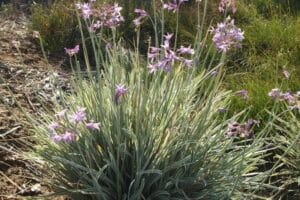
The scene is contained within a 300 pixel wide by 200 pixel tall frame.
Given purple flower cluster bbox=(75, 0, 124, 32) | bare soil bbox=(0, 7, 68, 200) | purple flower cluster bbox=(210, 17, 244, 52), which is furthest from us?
bare soil bbox=(0, 7, 68, 200)

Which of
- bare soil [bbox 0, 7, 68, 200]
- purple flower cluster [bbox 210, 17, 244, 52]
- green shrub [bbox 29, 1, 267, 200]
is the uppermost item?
purple flower cluster [bbox 210, 17, 244, 52]

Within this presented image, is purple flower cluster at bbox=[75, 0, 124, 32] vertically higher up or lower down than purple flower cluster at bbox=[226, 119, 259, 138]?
higher up

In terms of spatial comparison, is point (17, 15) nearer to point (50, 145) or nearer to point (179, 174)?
point (50, 145)

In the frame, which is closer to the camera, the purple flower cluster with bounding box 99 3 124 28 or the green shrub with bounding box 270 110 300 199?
the purple flower cluster with bounding box 99 3 124 28

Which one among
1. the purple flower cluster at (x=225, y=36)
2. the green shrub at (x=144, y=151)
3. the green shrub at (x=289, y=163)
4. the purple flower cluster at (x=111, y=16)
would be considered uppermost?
the purple flower cluster at (x=111, y=16)

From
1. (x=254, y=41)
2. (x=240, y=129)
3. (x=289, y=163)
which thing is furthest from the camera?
(x=254, y=41)

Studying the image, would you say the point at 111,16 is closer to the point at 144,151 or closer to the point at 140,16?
the point at 140,16

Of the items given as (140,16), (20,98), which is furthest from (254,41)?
(140,16)

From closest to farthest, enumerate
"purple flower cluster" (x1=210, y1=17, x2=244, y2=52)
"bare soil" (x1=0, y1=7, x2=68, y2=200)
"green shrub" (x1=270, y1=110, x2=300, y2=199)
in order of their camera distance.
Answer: "purple flower cluster" (x1=210, y1=17, x2=244, y2=52), "bare soil" (x1=0, y1=7, x2=68, y2=200), "green shrub" (x1=270, y1=110, x2=300, y2=199)

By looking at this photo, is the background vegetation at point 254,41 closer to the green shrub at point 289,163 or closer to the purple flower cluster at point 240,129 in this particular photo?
the green shrub at point 289,163

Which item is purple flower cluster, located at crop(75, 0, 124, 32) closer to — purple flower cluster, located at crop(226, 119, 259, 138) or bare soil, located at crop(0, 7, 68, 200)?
bare soil, located at crop(0, 7, 68, 200)

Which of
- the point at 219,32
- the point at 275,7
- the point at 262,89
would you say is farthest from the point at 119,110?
the point at 275,7

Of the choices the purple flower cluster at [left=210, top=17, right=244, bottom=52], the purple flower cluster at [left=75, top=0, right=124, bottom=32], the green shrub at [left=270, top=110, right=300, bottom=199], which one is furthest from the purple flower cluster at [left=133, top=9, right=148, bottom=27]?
the green shrub at [left=270, top=110, right=300, bottom=199]

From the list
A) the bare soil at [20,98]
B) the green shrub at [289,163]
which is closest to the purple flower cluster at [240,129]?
the green shrub at [289,163]
